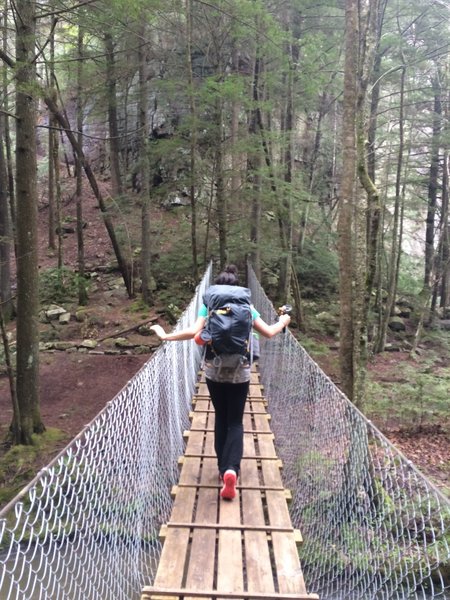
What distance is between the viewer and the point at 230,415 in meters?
2.68

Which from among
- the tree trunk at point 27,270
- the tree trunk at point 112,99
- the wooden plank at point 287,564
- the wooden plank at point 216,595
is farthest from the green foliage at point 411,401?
the tree trunk at point 112,99

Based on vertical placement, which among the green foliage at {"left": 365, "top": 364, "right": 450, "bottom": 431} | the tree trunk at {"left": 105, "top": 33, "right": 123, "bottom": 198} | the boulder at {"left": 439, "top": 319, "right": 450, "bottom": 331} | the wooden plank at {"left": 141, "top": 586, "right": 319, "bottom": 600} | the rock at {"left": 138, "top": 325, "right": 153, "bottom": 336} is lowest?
the boulder at {"left": 439, "top": 319, "right": 450, "bottom": 331}

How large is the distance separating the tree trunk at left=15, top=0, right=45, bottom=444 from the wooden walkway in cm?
290

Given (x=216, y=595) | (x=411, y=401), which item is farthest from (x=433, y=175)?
(x=216, y=595)

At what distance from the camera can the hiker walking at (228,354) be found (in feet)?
8.27

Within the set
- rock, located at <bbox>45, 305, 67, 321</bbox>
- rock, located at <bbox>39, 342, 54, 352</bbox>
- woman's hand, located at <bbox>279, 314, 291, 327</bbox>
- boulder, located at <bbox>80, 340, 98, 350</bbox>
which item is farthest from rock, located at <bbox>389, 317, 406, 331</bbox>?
woman's hand, located at <bbox>279, 314, 291, 327</bbox>

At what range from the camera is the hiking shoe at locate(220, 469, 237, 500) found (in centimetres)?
256

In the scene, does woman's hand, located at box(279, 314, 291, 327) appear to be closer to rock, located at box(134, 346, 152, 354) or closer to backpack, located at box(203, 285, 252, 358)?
backpack, located at box(203, 285, 252, 358)

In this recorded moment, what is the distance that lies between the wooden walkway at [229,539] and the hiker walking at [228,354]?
0.49 ft

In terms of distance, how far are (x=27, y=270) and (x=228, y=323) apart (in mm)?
3563

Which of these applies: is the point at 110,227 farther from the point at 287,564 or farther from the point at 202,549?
the point at 287,564

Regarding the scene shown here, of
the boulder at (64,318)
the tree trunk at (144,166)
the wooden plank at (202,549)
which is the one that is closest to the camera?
the wooden plank at (202,549)

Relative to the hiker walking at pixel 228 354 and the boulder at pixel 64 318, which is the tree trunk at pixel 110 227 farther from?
the hiker walking at pixel 228 354

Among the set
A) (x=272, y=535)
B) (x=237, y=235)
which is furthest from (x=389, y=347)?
(x=272, y=535)
